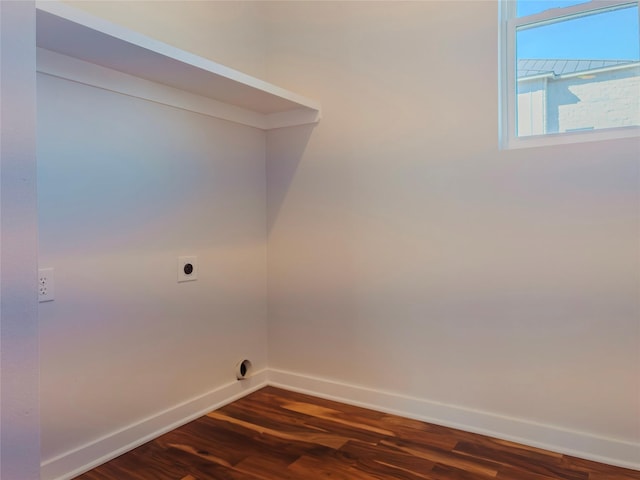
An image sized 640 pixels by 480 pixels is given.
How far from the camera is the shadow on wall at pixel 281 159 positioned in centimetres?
263

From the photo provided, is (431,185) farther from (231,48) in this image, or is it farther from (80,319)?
(80,319)

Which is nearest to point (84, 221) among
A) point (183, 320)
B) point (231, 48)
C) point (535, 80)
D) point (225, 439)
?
point (183, 320)

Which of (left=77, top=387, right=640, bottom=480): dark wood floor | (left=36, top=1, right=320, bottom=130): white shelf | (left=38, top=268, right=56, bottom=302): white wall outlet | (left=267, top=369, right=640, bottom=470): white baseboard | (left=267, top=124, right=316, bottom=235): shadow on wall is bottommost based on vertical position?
(left=77, top=387, right=640, bottom=480): dark wood floor

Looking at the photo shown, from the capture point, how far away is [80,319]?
5.89ft

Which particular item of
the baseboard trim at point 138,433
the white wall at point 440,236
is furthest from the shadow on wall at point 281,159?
the baseboard trim at point 138,433

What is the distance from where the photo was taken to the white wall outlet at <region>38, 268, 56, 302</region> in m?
1.66

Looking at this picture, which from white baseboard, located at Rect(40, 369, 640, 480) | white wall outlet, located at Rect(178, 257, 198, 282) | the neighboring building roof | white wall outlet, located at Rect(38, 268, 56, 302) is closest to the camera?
white wall outlet, located at Rect(38, 268, 56, 302)

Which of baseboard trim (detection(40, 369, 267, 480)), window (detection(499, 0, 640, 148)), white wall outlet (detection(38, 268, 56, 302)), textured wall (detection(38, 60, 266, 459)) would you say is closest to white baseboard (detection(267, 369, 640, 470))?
baseboard trim (detection(40, 369, 267, 480))

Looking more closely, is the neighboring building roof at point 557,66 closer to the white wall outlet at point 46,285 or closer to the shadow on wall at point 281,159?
the shadow on wall at point 281,159

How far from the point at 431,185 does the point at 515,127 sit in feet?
1.53

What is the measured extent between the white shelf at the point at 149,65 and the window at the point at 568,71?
106 cm

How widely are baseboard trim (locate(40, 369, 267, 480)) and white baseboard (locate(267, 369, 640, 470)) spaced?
13.9 inches

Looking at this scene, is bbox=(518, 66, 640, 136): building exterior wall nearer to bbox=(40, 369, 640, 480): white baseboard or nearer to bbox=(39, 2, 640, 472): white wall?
bbox=(39, 2, 640, 472): white wall

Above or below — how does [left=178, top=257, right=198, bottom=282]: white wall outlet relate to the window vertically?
below
